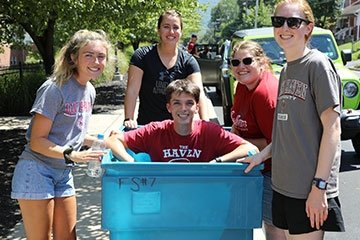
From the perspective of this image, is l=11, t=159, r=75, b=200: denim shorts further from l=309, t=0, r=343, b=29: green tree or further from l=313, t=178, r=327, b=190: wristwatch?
l=309, t=0, r=343, b=29: green tree

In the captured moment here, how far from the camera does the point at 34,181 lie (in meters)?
2.89

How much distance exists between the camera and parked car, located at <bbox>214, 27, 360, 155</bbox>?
668cm

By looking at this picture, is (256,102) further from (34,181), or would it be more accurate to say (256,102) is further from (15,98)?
(15,98)

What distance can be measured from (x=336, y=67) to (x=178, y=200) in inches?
228

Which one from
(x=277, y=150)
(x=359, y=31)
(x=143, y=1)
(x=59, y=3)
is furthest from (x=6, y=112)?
(x=359, y=31)

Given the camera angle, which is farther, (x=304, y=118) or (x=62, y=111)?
(x=62, y=111)

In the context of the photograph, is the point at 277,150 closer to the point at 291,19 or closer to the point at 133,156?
the point at 291,19

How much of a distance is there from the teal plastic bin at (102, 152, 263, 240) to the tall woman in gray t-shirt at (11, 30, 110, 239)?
1.19 feet

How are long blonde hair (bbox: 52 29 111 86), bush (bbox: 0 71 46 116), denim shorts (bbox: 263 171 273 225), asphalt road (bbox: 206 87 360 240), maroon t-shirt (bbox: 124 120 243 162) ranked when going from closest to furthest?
long blonde hair (bbox: 52 29 111 86), denim shorts (bbox: 263 171 273 225), maroon t-shirt (bbox: 124 120 243 162), asphalt road (bbox: 206 87 360 240), bush (bbox: 0 71 46 116)

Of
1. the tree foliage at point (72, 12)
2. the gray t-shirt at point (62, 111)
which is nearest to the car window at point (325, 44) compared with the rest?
the tree foliage at point (72, 12)

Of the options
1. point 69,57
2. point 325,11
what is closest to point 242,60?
point 69,57

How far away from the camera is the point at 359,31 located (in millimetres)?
65938

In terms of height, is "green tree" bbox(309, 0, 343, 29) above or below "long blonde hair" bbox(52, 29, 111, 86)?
above

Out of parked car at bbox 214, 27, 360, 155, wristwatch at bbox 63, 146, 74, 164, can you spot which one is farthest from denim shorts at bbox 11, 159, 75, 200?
parked car at bbox 214, 27, 360, 155
